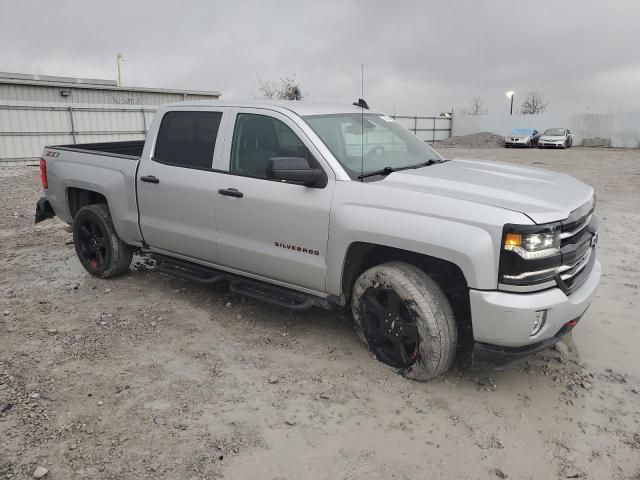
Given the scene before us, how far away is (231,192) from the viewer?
4.11 meters

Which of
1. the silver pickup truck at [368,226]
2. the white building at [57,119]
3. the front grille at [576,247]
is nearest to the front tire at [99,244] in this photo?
the silver pickup truck at [368,226]

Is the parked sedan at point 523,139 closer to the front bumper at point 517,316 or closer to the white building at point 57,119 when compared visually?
the white building at point 57,119

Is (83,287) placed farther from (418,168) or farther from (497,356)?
(497,356)

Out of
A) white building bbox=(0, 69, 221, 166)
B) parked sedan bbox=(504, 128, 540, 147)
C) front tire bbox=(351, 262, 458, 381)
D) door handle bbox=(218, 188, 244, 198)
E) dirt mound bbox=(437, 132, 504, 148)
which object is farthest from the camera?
dirt mound bbox=(437, 132, 504, 148)

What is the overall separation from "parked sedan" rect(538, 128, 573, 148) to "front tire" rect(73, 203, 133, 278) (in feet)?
112

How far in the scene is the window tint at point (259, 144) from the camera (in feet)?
13.0

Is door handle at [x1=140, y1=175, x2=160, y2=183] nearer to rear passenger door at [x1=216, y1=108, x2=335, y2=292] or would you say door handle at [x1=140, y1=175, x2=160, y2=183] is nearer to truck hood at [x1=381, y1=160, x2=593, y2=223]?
rear passenger door at [x1=216, y1=108, x2=335, y2=292]

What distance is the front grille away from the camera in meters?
3.13

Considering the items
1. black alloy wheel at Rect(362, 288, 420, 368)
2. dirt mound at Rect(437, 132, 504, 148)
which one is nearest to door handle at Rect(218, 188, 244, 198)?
black alloy wheel at Rect(362, 288, 420, 368)

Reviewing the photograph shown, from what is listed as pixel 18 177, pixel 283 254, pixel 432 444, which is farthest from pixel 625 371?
pixel 18 177

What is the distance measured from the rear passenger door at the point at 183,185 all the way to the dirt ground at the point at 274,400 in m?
0.68

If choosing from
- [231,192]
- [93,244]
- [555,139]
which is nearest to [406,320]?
[231,192]

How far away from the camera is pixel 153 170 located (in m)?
4.73

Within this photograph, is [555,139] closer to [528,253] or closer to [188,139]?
[188,139]
